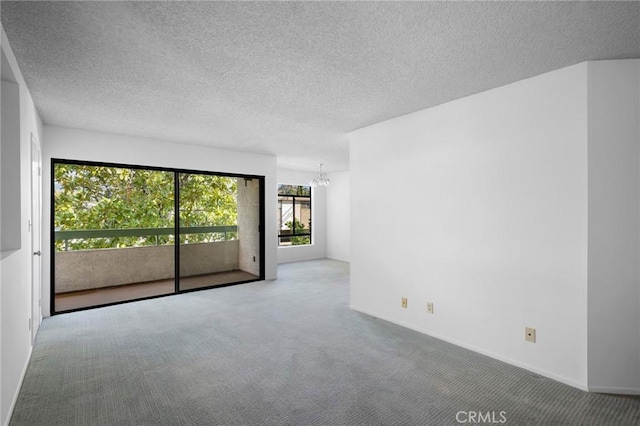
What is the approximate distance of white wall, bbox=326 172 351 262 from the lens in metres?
8.49

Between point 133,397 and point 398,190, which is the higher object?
point 398,190

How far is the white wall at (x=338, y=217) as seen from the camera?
849cm

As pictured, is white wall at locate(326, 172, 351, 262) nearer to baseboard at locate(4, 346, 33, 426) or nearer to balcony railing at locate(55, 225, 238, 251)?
balcony railing at locate(55, 225, 238, 251)

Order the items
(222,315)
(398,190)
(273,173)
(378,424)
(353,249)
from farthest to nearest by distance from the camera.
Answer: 1. (273,173)
2. (353,249)
3. (222,315)
4. (398,190)
5. (378,424)

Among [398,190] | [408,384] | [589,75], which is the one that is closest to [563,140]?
[589,75]

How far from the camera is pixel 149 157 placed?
4.89 meters

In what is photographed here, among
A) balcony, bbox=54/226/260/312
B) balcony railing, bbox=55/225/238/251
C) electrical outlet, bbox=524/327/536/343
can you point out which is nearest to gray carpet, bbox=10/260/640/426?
electrical outlet, bbox=524/327/536/343

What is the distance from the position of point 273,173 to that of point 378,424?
5.00 m

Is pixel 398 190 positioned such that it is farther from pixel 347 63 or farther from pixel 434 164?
pixel 347 63

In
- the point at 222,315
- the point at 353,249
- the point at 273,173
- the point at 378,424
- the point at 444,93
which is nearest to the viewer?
the point at 378,424

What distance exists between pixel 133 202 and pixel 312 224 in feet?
14.2

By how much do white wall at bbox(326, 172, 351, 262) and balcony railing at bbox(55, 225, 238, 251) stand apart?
2.98 meters

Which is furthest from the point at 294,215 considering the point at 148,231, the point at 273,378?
the point at 273,378

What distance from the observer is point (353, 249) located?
4430 millimetres
